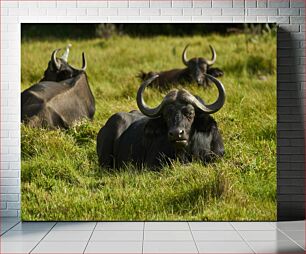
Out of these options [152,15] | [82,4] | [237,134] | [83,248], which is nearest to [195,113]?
[237,134]

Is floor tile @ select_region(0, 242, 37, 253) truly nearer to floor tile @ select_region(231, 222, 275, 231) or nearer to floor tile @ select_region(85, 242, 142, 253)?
floor tile @ select_region(85, 242, 142, 253)

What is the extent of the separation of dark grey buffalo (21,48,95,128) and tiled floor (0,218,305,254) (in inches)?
44.3

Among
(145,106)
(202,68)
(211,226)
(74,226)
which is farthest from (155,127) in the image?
(74,226)

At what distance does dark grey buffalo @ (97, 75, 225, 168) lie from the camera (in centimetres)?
718

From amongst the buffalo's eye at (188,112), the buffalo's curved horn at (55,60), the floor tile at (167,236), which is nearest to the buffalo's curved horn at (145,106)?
the buffalo's eye at (188,112)

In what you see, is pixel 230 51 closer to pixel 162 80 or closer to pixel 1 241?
pixel 162 80

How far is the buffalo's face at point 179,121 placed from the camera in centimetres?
711

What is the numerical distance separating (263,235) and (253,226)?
48 centimetres

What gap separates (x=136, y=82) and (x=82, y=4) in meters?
1.02

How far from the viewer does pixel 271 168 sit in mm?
7152

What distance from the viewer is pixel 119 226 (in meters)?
6.86

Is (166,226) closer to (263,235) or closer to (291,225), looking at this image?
(263,235)

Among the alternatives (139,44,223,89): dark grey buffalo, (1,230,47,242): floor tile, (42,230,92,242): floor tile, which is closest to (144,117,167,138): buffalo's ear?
(139,44,223,89): dark grey buffalo

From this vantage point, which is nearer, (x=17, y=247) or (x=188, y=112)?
(x=17, y=247)
